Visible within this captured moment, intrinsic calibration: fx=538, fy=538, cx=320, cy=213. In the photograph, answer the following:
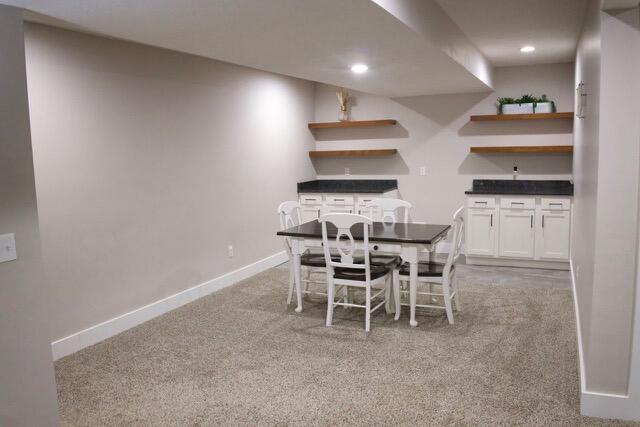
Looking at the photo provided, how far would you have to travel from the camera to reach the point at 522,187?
6.40 metres

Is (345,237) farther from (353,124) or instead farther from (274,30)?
(353,124)

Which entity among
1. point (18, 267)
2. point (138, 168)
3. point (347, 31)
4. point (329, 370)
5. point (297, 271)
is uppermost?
point (347, 31)

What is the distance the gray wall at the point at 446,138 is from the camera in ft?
20.8

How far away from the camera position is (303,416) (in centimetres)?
279

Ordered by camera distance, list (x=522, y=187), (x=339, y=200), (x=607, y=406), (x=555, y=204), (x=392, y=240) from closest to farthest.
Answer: (x=607, y=406), (x=392, y=240), (x=555, y=204), (x=522, y=187), (x=339, y=200)

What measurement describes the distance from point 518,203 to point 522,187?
505 millimetres

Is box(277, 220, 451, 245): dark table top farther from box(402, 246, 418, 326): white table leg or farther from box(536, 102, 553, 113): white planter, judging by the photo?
box(536, 102, 553, 113): white planter

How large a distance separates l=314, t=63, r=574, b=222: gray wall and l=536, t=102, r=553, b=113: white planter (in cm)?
17

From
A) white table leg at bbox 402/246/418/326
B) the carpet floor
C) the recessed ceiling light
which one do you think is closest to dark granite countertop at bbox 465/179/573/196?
the carpet floor

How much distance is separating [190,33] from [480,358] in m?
2.71

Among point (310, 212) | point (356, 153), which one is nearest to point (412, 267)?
point (310, 212)

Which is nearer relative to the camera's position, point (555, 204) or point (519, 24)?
point (519, 24)

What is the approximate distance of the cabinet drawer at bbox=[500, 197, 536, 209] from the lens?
5.93 meters

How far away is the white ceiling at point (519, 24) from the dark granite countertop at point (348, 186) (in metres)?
2.05
